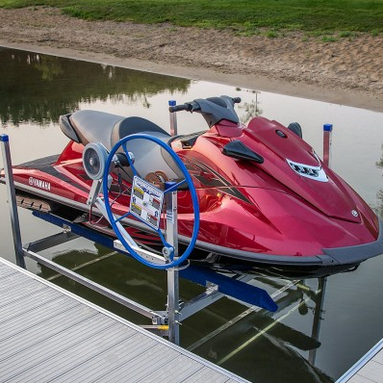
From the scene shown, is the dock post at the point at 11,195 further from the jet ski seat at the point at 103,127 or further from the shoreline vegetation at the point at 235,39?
the shoreline vegetation at the point at 235,39

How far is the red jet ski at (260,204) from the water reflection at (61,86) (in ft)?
16.2

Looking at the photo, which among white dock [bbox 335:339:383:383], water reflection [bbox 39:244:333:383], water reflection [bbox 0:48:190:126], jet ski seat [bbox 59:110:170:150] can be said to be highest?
jet ski seat [bbox 59:110:170:150]

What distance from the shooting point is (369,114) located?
26.9ft

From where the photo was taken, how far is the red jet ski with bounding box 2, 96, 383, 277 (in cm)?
308

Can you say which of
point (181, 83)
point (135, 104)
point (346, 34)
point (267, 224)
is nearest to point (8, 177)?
point (267, 224)

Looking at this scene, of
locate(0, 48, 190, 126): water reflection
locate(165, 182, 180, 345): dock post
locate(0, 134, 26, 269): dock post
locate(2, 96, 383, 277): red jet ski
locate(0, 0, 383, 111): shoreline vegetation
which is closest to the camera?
locate(165, 182, 180, 345): dock post

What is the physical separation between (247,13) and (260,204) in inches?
529

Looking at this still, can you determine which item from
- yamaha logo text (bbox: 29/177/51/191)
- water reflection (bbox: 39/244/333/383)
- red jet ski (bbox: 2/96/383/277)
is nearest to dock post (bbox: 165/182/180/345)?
red jet ski (bbox: 2/96/383/277)

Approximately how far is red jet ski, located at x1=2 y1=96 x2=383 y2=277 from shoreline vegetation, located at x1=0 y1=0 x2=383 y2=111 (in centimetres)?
543

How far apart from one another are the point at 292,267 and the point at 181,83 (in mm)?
7958

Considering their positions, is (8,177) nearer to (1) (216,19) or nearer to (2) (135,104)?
(2) (135,104)

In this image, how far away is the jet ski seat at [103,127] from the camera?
399 centimetres

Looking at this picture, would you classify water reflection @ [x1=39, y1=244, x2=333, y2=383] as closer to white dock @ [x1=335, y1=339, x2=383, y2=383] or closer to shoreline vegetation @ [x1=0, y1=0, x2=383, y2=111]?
white dock @ [x1=335, y1=339, x2=383, y2=383]

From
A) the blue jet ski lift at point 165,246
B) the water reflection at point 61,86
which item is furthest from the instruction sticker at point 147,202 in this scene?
the water reflection at point 61,86
